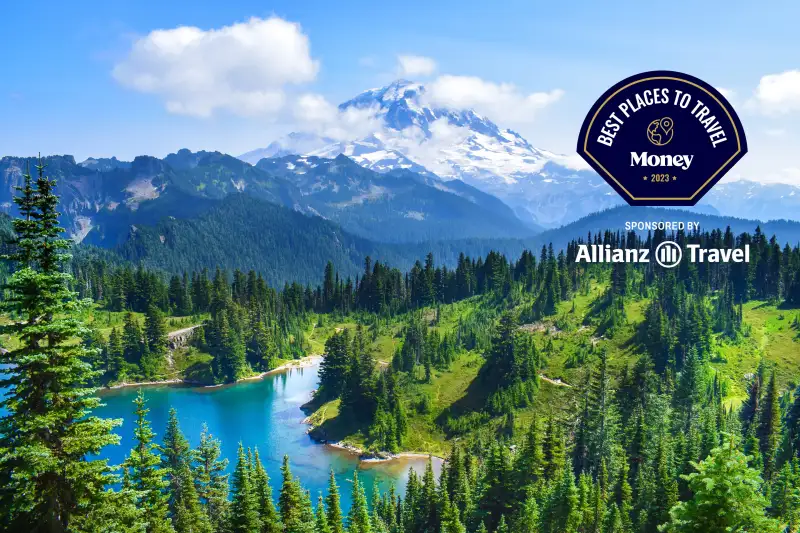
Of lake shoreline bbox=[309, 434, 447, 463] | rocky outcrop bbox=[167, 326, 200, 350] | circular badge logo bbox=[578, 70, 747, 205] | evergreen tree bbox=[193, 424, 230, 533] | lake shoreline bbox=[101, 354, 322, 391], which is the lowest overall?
lake shoreline bbox=[309, 434, 447, 463]

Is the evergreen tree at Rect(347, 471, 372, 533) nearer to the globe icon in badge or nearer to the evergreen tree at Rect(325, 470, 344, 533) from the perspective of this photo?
the evergreen tree at Rect(325, 470, 344, 533)

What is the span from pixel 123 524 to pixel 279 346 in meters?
165

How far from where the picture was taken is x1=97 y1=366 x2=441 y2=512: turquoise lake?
4038 inches

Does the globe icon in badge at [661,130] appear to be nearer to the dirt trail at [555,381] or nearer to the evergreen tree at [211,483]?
the evergreen tree at [211,483]

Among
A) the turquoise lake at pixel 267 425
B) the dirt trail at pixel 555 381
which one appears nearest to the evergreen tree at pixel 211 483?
the turquoise lake at pixel 267 425

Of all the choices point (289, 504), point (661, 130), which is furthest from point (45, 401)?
point (661, 130)

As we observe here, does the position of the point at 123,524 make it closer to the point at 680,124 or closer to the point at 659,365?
the point at 680,124

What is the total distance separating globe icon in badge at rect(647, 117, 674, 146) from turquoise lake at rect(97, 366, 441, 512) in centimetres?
6733

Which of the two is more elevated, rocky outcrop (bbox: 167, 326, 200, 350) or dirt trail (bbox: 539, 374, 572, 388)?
rocky outcrop (bbox: 167, 326, 200, 350)

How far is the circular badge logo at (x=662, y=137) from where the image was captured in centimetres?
3981

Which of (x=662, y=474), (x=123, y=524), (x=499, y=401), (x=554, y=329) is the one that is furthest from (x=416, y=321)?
(x=123, y=524)

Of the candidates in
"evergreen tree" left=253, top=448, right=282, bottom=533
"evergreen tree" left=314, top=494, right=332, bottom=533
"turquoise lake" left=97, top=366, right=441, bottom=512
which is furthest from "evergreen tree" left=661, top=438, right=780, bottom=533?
"turquoise lake" left=97, top=366, right=441, bottom=512

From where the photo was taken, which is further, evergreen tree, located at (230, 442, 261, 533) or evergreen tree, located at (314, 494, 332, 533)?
evergreen tree, located at (314, 494, 332, 533)

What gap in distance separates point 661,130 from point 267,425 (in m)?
112
